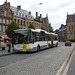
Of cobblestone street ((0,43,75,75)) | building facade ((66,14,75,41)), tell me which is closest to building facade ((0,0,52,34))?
building facade ((66,14,75,41))

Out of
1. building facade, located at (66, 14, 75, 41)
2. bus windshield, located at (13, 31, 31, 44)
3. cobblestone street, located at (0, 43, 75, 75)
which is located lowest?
cobblestone street, located at (0, 43, 75, 75)

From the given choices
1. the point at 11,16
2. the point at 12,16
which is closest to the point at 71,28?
the point at 12,16

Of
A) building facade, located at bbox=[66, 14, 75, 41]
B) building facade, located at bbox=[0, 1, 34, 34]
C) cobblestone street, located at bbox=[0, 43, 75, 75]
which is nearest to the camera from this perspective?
cobblestone street, located at bbox=[0, 43, 75, 75]

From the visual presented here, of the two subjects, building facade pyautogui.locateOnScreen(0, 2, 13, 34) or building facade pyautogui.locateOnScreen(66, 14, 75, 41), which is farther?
building facade pyautogui.locateOnScreen(66, 14, 75, 41)

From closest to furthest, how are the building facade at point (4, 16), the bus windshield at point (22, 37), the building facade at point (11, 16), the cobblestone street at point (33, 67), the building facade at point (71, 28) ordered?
the cobblestone street at point (33, 67) → the bus windshield at point (22, 37) → the building facade at point (4, 16) → the building facade at point (11, 16) → the building facade at point (71, 28)

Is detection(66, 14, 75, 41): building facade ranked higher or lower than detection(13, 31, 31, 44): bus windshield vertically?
higher

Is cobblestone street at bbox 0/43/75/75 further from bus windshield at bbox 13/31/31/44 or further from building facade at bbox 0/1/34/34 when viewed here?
building facade at bbox 0/1/34/34

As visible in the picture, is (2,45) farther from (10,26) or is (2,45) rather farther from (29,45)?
(10,26)

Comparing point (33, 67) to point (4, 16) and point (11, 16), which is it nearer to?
point (4, 16)

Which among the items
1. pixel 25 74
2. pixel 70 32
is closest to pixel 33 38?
pixel 25 74

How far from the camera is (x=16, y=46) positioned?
16.7m

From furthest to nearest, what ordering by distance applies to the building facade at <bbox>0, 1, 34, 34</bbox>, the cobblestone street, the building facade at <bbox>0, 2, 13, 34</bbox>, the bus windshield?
the building facade at <bbox>0, 1, 34, 34</bbox> → the building facade at <bbox>0, 2, 13, 34</bbox> → the bus windshield → the cobblestone street

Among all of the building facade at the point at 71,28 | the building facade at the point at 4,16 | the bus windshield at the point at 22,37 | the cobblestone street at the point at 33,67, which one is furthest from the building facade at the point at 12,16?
the cobblestone street at the point at 33,67

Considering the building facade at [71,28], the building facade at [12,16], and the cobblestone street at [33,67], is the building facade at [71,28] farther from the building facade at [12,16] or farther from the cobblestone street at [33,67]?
the cobblestone street at [33,67]
